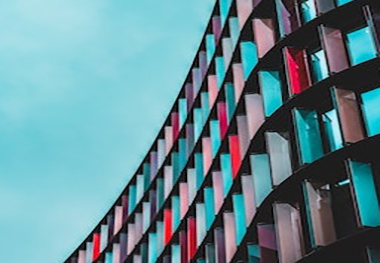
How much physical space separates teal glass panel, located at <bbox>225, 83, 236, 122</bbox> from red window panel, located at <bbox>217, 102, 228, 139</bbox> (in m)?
0.85

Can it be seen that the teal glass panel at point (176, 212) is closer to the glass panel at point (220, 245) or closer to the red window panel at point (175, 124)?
the red window panel at point (175, 124)

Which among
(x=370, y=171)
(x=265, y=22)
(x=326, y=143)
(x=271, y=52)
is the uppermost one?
(x=265, y=22)

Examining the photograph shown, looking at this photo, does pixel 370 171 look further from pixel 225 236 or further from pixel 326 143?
pixel 225 236

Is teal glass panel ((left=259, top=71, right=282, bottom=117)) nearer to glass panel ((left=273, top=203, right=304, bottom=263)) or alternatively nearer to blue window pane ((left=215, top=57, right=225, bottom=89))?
glass panel ((left=273, top=203, right=304, bottom=263))

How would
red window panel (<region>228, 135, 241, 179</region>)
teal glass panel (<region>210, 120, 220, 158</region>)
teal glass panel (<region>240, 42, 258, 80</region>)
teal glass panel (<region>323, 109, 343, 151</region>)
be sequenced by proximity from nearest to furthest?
teal glass panel (<region>323, 109, 343, 151</region>) < teal glass panel (<region>240, 42, 258, 80</region>) < red window panel (<region>228, 135, 241, 179</region>) < teal glass panel (<region>210, 120, 220, 158</region>)

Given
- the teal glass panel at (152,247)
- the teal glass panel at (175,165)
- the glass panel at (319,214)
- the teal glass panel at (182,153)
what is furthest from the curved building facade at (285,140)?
the teal glass panel at (152,247)

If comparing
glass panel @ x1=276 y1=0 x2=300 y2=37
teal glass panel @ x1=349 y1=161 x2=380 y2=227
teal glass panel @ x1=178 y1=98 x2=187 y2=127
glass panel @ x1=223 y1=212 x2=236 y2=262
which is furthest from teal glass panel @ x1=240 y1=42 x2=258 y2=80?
teal glass panel @ x1=178 y1=98 x2=187 y2=127

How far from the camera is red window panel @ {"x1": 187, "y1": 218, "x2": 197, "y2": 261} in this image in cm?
4084

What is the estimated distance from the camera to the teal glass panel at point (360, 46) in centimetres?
2842

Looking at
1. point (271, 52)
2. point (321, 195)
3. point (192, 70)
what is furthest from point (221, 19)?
point (321, 195)

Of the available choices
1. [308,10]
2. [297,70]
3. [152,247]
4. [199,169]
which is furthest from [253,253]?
[152,247]

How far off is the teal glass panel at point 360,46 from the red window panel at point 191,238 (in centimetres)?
1530

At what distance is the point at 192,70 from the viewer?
49.3m

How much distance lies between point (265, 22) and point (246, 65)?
201 cm
